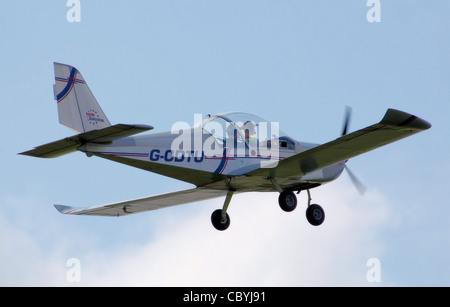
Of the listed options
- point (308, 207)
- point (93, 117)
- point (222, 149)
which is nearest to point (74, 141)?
point (93, 117)

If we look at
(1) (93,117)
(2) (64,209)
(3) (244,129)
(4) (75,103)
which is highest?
(4) (75,103)

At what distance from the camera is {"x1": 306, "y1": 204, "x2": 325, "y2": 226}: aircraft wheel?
2362 cm

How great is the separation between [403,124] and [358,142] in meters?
1.54

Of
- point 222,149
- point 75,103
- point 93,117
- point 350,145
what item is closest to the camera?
point 75,103

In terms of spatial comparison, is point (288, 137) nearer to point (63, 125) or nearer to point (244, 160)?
point (244, 160)

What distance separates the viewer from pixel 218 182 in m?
22.8

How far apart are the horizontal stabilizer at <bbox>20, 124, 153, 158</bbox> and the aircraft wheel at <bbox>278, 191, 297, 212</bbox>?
4.75m

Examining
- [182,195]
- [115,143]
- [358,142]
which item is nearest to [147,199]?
[182,195]

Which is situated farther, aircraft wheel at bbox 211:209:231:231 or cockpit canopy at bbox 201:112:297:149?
aircraft wheel at bbox 211:209:231:231

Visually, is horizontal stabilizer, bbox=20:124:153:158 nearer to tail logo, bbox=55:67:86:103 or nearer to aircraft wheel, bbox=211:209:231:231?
tail logo, bbox=55:67:86:103

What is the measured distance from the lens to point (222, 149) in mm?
22203

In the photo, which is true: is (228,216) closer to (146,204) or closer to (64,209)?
(146,204)

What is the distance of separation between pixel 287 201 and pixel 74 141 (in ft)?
18.4

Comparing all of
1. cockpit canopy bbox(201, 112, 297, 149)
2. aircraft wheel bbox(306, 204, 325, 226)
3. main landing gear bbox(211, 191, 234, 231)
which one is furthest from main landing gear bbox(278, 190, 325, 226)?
main landing gear bbox(211, 191, 234, 231)
